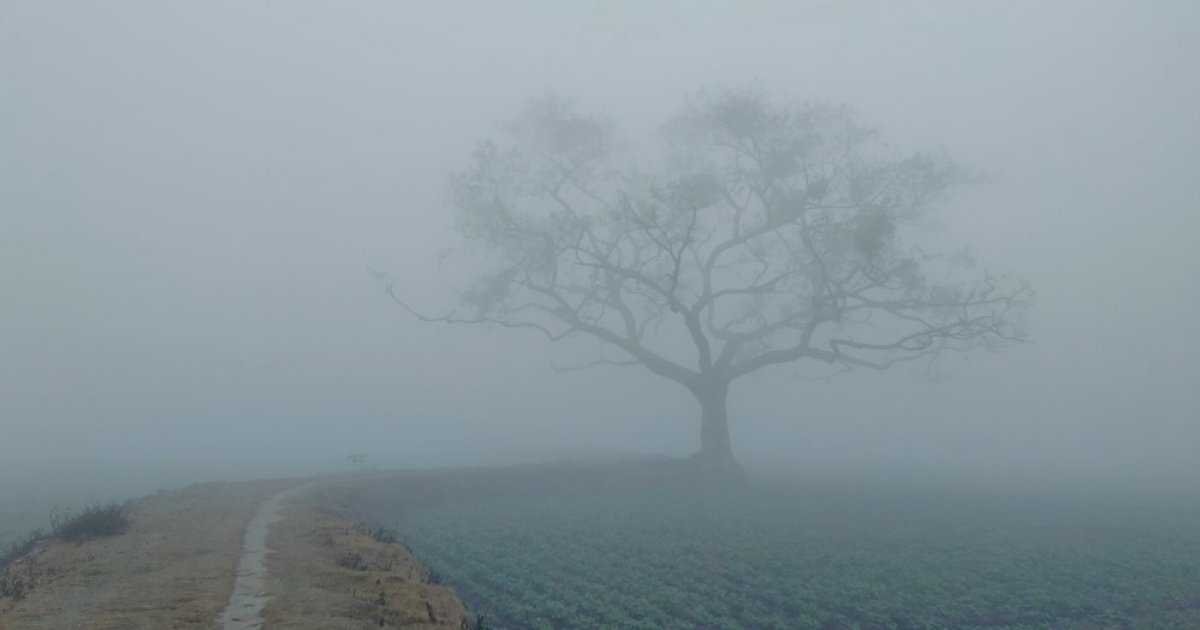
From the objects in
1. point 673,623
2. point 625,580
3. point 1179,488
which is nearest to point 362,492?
point 625,580

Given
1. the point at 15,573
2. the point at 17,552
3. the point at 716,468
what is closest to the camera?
the point at 15,573

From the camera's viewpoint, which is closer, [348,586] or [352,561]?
[348,586]

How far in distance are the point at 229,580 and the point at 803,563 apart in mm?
13795

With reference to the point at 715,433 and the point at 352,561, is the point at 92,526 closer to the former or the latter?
the point at 352,561

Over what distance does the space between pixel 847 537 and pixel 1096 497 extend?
23.9m

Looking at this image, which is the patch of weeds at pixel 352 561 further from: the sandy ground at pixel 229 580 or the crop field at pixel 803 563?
the crop field at pixel 803 563

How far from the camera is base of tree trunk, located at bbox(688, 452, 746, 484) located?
151ft

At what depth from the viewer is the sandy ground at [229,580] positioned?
12906mm

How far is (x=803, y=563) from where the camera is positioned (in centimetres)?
2380

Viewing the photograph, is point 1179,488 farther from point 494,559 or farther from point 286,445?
point 286,445

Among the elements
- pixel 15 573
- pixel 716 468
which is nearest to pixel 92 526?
pixel 15 573

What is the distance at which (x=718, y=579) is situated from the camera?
2108 centimetres

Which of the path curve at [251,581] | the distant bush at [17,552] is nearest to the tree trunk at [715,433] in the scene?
the path curve at [251,581]

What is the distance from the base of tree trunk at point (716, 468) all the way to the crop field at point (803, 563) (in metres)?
6.58
